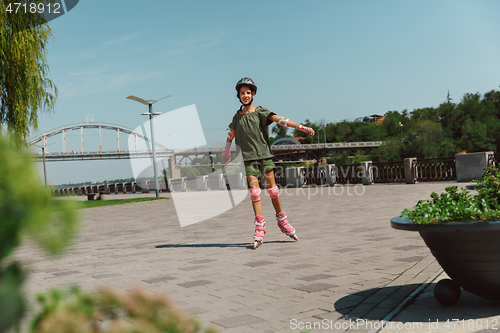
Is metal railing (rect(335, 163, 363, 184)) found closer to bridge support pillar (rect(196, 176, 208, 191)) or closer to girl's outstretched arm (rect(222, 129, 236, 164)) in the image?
bridge support pillar (rect(196, 176, 208, 191))

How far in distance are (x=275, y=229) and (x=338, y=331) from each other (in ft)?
17.7

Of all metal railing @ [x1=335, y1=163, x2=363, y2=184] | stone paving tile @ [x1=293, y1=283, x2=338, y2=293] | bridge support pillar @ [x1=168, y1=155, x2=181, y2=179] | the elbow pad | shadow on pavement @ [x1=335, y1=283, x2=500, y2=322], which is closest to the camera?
shadow on pavement @ [x1=335, y1=283, x2=500, y2=322]

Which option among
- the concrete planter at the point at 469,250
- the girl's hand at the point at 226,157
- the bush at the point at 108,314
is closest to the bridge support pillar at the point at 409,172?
the girl's hand at the point at 226,157

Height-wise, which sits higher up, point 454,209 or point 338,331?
point 454,209

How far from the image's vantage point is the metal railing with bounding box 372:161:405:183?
2523 centimetres

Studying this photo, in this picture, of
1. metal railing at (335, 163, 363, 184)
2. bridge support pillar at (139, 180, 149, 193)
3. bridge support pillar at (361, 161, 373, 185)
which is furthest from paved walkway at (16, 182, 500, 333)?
bridge support pillar at (139, 180, 149, 193)

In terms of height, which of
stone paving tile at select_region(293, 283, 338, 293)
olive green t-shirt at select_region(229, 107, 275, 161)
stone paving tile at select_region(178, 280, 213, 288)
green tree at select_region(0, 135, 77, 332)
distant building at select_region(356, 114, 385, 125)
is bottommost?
stone paving tile at select_region(293, 283, 338, 293)

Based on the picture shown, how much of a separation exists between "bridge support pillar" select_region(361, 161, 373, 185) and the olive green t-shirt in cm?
2076

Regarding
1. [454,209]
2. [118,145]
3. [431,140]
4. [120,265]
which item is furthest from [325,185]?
[118,145]

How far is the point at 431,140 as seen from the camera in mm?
65312

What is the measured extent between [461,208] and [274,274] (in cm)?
201

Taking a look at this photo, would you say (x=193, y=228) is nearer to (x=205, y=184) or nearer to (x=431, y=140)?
(x=205, y=184)

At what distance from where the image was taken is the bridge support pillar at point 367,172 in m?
25.8

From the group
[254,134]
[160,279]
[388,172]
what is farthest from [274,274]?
[388,172]
